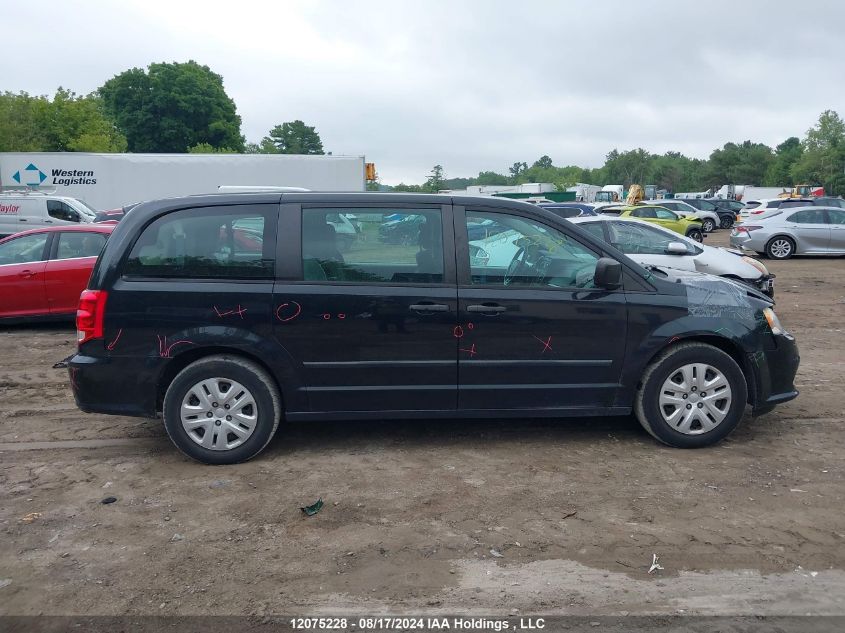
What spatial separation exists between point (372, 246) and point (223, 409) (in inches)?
59.0

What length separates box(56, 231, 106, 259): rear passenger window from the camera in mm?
9664

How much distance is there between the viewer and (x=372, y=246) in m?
4.96

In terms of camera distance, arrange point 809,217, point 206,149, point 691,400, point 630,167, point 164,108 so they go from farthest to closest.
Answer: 1. point 630,167
2. point 164,108
3. point 206,149
4. point 809,217
5. point 691,400

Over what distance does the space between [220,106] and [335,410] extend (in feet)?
237

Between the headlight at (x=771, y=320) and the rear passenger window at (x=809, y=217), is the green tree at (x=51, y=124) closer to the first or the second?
the rear passenger window at (x=809, y=217)

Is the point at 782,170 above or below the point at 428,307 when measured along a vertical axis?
above

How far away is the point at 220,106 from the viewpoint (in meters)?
71.2

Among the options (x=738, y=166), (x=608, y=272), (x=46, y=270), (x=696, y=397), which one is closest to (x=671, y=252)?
(x=696, y=397)

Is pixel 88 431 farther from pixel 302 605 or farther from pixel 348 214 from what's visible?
pixel 302 605

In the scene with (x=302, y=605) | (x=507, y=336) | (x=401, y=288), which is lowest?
(x=302, y=605)

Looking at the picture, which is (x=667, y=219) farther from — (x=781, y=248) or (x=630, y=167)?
(x=630, y=167)

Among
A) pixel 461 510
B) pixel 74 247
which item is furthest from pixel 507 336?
pixel 74 247

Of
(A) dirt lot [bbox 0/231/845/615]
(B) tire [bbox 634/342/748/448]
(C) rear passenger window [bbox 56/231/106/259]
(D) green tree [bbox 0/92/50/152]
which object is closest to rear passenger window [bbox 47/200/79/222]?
(C) rear passenger window [bbox 56/231/106/259]

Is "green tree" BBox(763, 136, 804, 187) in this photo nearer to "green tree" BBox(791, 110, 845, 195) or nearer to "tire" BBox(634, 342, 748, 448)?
"green tree" BBox(791, 110, 845, 195)
